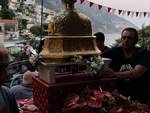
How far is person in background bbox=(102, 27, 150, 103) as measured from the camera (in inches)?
111

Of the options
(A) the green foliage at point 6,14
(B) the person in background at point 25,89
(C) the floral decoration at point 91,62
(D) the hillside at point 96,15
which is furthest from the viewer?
(A) the green foliage at point 6,14

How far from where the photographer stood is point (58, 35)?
7.84ft

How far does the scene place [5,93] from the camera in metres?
1.85

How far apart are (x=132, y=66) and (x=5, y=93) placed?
133 centimetres

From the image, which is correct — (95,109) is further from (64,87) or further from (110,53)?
(110,53)

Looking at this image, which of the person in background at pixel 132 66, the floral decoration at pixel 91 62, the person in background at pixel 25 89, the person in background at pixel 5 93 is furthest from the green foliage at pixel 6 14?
the person in background at pixel 5 93

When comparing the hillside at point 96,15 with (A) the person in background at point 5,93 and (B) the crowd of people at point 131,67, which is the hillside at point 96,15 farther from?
(A) the person in background at point 5,93

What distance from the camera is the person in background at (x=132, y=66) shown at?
2.83 m

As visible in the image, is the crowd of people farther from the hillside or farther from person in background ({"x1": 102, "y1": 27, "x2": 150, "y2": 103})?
the hillside

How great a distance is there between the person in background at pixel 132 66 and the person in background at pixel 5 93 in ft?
3.44

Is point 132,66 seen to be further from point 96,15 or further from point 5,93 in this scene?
point 96,15

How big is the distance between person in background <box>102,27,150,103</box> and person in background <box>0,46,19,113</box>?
1.05 meters

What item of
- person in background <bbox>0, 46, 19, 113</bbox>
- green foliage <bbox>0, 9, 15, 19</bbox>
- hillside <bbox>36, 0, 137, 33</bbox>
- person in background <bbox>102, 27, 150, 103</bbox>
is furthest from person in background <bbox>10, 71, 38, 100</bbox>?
green foliage <bbox>0, 9, 15, 19</bbox>

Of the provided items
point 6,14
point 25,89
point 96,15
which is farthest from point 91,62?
point 6,14
